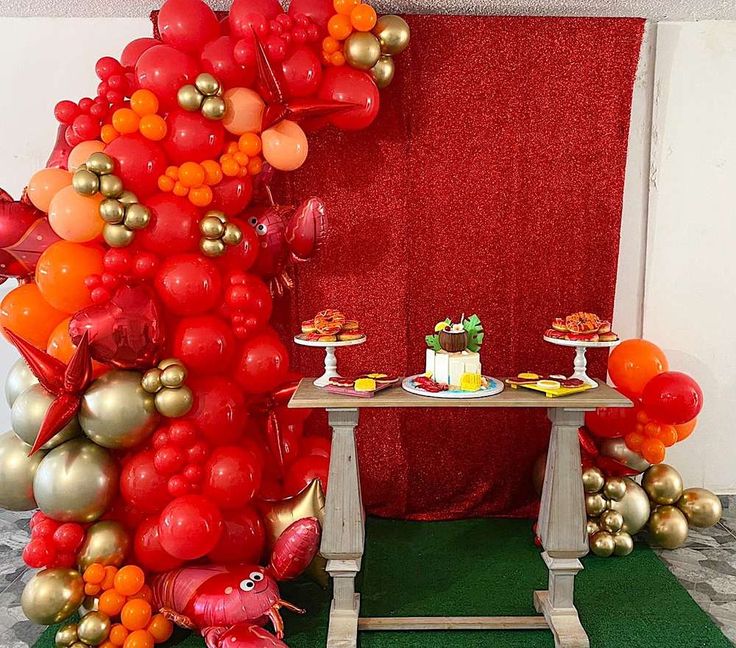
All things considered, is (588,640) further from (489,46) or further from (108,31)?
(108,31)

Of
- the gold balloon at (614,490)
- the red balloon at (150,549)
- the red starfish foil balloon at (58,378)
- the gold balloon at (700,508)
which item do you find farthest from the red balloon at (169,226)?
the gold balloon at (700,508)

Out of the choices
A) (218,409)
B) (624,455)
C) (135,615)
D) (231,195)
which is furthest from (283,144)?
(624,455)

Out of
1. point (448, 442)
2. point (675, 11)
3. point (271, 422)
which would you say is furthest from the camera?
point (448, 442)

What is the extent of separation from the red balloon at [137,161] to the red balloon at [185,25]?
1.18 feet

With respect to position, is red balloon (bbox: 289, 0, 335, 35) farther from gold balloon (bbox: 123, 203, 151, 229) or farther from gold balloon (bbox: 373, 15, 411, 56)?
gold balloon (bbox: 123, 203, 151, 229)

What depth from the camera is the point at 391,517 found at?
325 centimetres

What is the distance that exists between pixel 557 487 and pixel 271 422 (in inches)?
42.0

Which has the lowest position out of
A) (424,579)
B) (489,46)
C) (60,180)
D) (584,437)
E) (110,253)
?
(424,579)

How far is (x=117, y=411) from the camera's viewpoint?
225cm

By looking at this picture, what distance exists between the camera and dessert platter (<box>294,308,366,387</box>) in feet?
7.82

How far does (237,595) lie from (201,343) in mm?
835

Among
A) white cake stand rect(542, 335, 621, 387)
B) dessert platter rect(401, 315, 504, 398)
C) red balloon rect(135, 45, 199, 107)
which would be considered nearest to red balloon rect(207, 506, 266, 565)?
dessert platter rect(401, 315, 504, 398)

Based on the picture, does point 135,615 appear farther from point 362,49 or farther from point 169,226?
point 362,49

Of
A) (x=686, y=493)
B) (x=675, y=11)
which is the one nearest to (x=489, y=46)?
(x=675, y=11)
